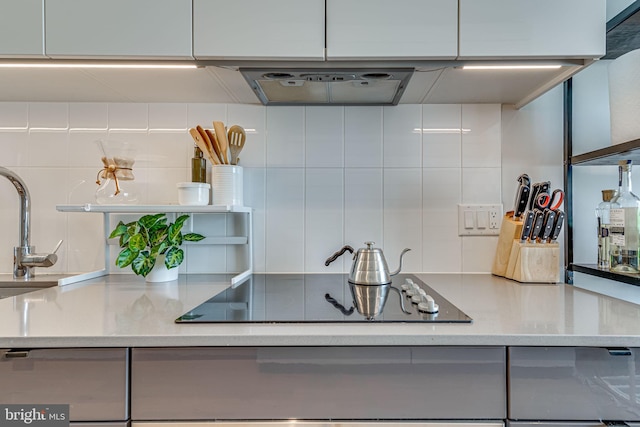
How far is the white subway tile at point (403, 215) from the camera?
1370 mm

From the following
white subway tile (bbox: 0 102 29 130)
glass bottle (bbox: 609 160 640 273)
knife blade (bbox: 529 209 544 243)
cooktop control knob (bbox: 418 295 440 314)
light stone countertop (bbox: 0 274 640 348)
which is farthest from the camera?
white subway tile (bbox: 0 102 29 130)

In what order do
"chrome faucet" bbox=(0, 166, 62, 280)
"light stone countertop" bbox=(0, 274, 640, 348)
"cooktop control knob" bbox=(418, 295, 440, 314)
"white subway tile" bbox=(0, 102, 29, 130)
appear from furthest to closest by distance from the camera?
"white subway tile" bbox=(0, 102, 29, 130)
"chrome faucet" bbox=(0, 166, 62, 280)
"cooktop control knob" bbox=(418, 295, 440, 314)
"light stone countertop" bbox=(0, 274, 640, 348)

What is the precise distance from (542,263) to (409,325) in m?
0.68

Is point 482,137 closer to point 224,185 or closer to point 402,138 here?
point 402,138

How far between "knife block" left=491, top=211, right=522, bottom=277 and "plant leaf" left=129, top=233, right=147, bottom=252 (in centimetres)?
119

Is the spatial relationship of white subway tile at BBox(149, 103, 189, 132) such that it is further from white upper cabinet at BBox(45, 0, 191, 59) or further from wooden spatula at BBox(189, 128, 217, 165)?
white upper cabinet at BBox(45, 0, 191, 59)

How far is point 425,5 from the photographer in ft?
3.17

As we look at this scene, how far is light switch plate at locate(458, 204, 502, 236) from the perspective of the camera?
136 cm

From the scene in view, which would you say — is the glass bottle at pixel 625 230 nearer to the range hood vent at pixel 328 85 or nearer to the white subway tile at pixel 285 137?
the range hood vent at pixel 328 85

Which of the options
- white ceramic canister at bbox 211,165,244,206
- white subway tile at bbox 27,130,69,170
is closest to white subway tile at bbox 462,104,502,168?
white ceramic canister at bbox 211,165,244,206

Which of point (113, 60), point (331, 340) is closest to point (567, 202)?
point (331, 340)

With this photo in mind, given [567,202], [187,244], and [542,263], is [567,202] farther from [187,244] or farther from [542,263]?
[187,244]

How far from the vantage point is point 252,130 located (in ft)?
4.52

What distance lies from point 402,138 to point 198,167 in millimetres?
742
